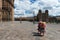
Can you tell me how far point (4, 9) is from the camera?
64.7 metres

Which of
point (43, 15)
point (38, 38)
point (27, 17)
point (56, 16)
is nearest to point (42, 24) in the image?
point (38, 38)

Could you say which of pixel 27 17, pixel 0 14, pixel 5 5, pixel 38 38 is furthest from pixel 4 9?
pixel 38 38

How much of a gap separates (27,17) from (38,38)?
89.1 metres

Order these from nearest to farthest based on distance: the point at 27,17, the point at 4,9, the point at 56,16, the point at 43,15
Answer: the point at 4,9, the point at 56,16, the point at 43,15, the point at 27,17

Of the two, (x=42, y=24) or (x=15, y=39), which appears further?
(x=42, y=24)

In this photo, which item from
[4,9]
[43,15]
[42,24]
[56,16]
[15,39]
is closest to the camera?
[15,39]

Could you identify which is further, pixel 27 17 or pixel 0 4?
pixel 27 17

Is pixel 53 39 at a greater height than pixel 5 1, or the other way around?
pixel 5 1

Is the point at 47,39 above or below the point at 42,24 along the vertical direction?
below

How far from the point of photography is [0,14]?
5884 cm

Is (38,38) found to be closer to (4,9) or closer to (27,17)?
(4,9)

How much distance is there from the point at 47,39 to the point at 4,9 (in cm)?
4977

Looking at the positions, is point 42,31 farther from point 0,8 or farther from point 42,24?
point 0,8

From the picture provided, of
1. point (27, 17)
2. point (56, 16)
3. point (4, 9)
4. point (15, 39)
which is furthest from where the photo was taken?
point (27, 17)
